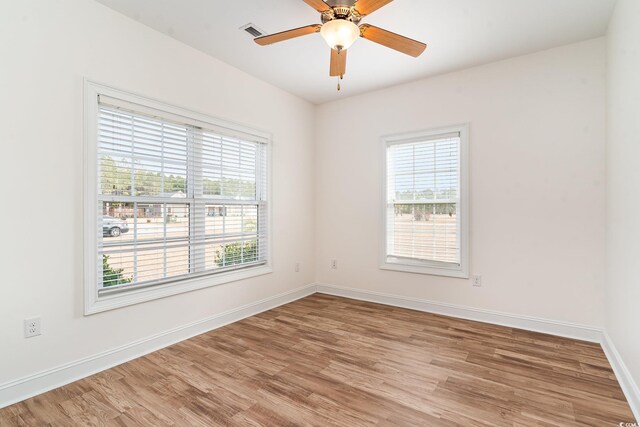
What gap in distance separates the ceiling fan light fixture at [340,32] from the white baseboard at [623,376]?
108 inches

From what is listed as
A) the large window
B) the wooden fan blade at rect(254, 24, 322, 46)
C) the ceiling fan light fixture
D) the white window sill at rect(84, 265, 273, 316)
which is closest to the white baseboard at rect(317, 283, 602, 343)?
the large window

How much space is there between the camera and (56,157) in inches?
87.7

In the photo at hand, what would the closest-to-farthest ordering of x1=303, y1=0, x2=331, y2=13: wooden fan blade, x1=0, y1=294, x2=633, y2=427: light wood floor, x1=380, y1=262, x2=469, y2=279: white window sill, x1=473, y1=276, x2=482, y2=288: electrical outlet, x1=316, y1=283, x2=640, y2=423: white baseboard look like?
x1=0, y1=294, x2=633, y2=427: light wood floor
x1=303, y1=0, x2=331, y2=13: wooden fan blade
x1=316, y1=283, x2=640, y2=423: white baseboard
x1=473, y1=276, x2=482, y2=288: electrical outlet
x1=380, y1=262, x2=469, y2=279: white window sill

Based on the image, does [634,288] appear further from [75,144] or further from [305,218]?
[75,144]

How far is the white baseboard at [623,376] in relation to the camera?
1.90 m

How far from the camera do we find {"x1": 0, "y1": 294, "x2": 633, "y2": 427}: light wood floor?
1894 millimetres

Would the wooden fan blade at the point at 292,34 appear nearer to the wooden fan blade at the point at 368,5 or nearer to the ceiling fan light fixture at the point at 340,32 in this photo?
the ceiling fan light fixture at the point at 340,32

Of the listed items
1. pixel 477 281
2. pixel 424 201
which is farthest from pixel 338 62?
pixel 477 281

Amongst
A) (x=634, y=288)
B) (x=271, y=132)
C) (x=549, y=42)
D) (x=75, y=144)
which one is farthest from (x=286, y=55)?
(x=634, y=288)

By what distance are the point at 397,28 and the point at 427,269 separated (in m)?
2.56

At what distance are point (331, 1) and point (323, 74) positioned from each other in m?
1.57

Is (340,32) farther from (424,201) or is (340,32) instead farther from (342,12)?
(424,201)

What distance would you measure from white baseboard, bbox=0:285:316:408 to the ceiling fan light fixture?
2739mm

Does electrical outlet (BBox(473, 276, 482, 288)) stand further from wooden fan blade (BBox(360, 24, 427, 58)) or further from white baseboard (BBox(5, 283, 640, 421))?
wooden fan blade (BBox(360, 24, 427, 58))
